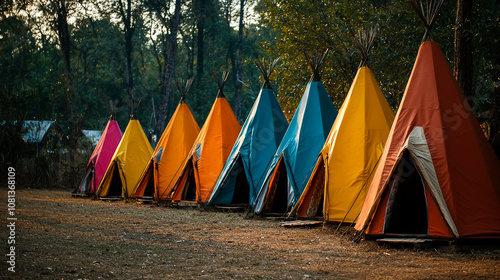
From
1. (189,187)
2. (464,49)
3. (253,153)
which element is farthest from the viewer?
(189,187)

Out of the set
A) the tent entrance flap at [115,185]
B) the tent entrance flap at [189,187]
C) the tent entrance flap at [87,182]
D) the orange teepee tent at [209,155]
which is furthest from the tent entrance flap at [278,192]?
the tent entrance flap at [87,182]

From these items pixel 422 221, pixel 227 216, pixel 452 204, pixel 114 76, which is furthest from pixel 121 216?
pixel 114 76

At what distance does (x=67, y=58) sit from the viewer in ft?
85.6

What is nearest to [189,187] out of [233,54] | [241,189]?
[241,189]

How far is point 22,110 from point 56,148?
1872 mm

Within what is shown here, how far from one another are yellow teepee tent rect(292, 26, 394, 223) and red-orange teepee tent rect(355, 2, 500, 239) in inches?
50.6

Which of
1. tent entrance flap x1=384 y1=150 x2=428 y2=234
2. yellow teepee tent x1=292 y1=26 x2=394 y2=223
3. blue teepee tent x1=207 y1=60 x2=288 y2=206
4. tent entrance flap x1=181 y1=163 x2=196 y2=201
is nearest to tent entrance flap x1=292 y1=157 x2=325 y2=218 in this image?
yellow teepee tent x1=292 y1=26 x2=394 y2=223

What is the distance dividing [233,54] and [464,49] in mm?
31174

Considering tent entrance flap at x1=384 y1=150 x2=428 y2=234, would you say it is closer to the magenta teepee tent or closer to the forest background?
the forest background

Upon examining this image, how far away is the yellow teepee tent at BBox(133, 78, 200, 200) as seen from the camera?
14.2 metres

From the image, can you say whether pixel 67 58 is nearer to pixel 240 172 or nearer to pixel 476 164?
pixel 240 172

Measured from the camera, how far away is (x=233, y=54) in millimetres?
38875

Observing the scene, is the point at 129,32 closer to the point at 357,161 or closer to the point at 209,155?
the point at 209,155

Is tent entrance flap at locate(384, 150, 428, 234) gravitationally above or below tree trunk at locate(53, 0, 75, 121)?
below
